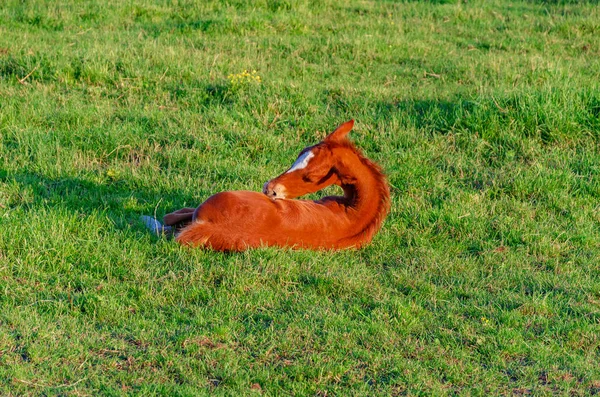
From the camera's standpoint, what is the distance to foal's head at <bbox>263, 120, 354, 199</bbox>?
573 cm

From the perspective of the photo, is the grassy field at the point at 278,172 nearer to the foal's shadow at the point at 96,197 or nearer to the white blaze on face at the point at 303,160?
the foal's shadow at the point at 96,197

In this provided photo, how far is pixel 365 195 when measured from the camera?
601cm

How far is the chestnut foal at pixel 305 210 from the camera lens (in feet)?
18.2

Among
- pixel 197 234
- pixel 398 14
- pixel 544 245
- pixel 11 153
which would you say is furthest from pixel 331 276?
pixel 398 14

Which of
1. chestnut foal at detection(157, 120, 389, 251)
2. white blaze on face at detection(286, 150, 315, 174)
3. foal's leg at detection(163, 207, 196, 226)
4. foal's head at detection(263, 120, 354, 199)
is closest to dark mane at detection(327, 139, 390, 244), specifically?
chestnut foal at detection(157, 120, 389, 251)

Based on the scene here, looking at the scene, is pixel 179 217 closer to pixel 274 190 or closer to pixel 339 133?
pixel 274 190

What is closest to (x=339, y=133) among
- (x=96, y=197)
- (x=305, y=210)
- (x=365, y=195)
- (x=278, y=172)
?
(x=365, y=195)

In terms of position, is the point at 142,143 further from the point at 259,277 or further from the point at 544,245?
the point at 544,245

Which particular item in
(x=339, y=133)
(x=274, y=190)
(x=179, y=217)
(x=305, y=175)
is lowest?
(x=179, y=217)

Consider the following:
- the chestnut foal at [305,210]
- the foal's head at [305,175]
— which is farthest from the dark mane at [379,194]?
the foal's head at [305,175]

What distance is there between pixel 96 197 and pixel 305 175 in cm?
212

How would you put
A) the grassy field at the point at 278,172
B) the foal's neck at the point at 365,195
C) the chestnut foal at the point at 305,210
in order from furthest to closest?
the foal's neck at the point at 365,195 < the chestnut foal at the point at 305,210 < the grassy field at the point at 278,172

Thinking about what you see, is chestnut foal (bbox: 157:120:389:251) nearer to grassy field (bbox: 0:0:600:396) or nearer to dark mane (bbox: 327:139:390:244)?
dark mane (bbox: 327:139:390:244)

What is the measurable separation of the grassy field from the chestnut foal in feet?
0.45
